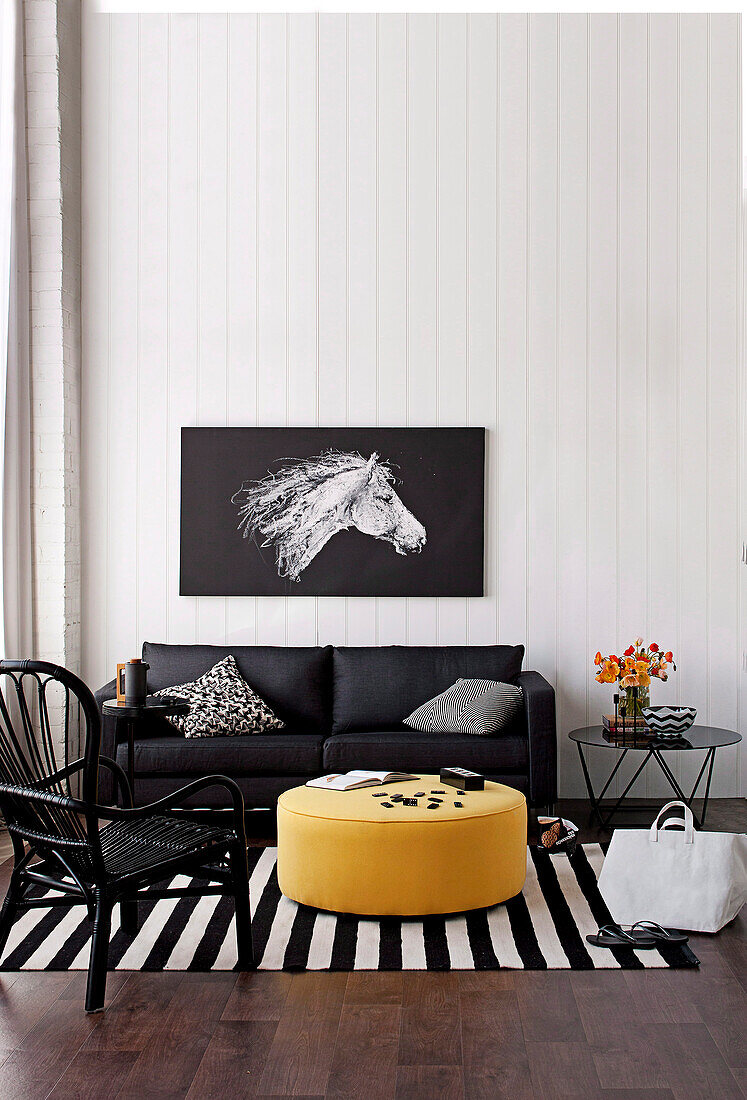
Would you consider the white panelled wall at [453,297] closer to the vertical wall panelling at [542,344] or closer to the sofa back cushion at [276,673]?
the vertical wall panelling at [542,344]

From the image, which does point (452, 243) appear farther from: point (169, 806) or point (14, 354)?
point (169, 806)

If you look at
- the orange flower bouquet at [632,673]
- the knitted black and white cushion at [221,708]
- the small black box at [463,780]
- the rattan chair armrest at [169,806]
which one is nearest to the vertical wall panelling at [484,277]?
the orange flower bouquet at [632,673]

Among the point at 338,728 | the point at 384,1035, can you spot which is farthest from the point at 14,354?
the point at 384,1035

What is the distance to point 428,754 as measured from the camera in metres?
4.58

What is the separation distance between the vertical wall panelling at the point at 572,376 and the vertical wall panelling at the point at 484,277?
343 millimetres

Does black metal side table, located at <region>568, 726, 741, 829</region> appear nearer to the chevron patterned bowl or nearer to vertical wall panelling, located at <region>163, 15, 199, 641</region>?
the chevron patterned bowl

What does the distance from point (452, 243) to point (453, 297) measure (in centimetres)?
28

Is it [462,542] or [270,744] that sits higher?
[462,542]

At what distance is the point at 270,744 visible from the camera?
15.2 feet

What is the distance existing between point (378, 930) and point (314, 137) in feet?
12.9

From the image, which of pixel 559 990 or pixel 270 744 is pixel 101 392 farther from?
pixel 559 990

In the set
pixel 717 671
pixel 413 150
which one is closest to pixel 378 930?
pixel 717 671

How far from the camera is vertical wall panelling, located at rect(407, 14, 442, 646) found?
5406 millimetres

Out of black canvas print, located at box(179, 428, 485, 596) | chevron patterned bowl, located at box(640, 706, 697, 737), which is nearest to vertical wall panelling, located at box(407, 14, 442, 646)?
black canvas print, located at box(179, 428, 485, 596)
